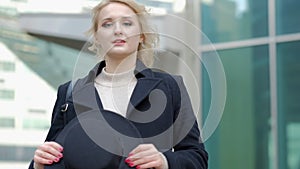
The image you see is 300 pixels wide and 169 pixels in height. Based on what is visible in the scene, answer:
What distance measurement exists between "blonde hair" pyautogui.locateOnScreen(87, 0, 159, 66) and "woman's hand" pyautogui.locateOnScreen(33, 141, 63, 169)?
1.00 feet

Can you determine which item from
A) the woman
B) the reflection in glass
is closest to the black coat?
the woman

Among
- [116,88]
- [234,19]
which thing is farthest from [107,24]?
[234,19]

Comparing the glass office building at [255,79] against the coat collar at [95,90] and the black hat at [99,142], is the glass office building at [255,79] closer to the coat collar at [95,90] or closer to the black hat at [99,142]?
the coat collar at [95,90]

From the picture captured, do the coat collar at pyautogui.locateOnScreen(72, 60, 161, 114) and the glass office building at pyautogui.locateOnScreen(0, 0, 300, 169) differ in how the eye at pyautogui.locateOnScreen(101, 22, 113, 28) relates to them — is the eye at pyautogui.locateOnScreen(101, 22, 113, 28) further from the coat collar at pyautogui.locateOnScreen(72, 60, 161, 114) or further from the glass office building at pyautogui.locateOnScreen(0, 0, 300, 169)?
the glass office building at pyautogui.locateOnScreen(0, 0, 300, 169)

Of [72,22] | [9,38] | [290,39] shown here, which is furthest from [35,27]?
[290,39]

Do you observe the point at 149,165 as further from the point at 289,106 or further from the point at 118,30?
the point at 289,106

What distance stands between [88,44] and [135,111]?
257mm

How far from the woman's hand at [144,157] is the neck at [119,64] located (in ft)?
0.98

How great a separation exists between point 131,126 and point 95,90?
17cm

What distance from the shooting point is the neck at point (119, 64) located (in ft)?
5.99

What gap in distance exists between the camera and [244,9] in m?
9.02

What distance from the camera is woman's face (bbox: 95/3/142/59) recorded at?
5.86ft

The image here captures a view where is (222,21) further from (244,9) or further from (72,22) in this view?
(72,22)

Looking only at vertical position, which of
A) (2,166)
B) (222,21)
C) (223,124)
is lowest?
(2,166)
